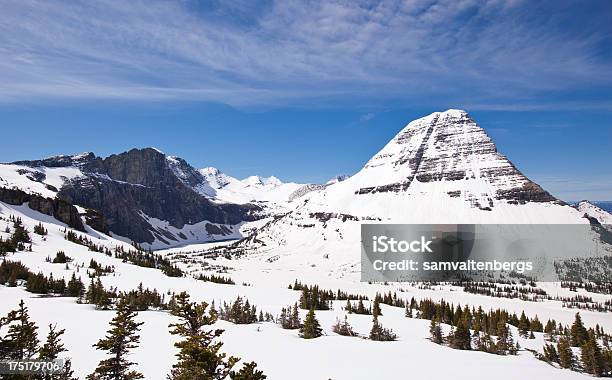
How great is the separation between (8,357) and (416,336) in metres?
89.7

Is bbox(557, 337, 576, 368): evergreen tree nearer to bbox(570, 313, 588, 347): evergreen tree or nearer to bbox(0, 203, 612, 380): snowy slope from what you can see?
bbox(0, 203, 612, 380): snowy slope

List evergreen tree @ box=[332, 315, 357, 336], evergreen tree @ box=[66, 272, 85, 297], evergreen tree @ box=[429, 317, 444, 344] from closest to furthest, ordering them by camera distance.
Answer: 1. evergreen tree @ box=[332, 315, 357, 336]
2. evergreen tree @ box=[429, 317, 444, 344]
3. evergreen tree @ box=[66, 272, 85, 297]

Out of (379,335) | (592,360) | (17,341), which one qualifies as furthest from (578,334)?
(17,341)

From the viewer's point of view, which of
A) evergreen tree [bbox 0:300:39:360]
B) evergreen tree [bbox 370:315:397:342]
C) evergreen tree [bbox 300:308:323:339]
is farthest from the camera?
evergreen tree [bbox 370:315:397:342]

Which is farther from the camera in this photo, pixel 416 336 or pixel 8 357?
pixel 416 336

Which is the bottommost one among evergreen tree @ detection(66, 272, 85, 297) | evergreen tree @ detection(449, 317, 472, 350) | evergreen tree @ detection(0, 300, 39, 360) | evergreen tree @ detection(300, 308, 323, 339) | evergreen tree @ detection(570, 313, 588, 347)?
evergreen tree @ detection(570, 313, 588, 347)

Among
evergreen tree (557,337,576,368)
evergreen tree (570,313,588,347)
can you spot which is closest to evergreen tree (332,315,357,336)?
evergreen tree (557,337,576,368)

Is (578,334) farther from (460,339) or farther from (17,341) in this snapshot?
(17,341)

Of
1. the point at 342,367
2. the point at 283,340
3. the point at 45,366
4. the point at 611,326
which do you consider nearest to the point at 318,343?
the point at 283,340

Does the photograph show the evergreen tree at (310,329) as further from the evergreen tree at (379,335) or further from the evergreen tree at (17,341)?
the evergreen tree at (17,341)

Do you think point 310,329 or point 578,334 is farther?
point 578,334

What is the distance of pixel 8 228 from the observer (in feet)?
570

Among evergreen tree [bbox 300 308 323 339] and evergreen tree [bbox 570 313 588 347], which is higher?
evergreen tree [bbox 300 308 323 339]

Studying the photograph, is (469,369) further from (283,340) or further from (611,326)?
(611,326)
